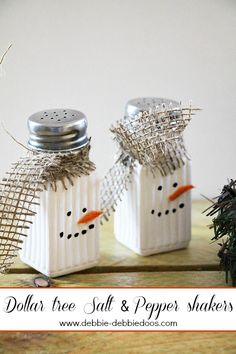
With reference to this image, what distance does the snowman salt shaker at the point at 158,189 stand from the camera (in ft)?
2.58

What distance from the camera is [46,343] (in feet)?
2.15

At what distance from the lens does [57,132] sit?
2.41 feet

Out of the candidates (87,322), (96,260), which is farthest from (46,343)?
(96,260)

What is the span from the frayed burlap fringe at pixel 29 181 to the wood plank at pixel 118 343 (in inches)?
4.1

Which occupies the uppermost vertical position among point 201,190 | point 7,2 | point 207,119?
point 7,2

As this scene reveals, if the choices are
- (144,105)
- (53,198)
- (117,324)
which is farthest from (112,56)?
(117,324)

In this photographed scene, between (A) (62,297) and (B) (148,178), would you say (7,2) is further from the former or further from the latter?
(A) (62,297)

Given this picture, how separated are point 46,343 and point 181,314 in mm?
117

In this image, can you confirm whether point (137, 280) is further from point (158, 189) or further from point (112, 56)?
point (112, 56)

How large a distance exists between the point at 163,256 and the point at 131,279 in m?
0.06

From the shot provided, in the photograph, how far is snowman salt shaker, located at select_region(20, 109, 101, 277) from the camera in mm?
739

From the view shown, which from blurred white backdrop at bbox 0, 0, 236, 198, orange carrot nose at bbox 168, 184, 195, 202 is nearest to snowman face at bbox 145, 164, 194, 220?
orange carrot nose at bbox 168, 184, 195, 202
